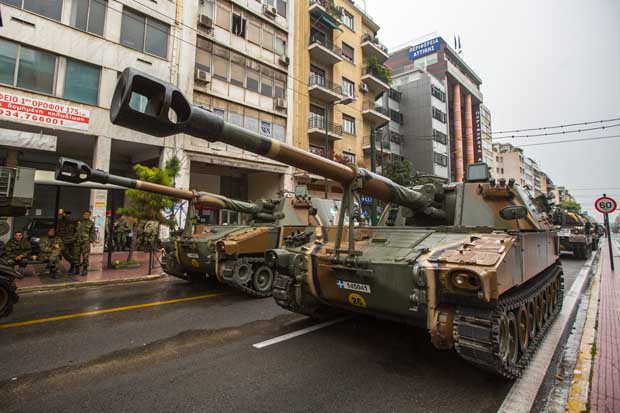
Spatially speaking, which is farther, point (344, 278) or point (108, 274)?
point (108, 274)

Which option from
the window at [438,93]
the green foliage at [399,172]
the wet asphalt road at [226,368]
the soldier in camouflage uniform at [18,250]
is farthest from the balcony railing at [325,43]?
the wet asphalt road at [226,368]

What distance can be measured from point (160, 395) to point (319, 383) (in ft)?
4.63

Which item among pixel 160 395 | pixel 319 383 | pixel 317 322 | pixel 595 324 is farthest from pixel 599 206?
pixel 160 395

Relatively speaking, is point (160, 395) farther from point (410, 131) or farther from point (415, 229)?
point (410, 131)

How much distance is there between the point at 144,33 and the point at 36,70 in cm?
475

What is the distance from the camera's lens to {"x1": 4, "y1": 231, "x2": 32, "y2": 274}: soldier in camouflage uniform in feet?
27.5

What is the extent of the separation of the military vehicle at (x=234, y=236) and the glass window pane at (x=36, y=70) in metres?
9.41

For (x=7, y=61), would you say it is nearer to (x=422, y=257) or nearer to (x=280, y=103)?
(x=280, y=103)

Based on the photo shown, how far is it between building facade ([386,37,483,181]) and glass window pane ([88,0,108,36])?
35.6 meters

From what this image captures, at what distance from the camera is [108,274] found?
952cm

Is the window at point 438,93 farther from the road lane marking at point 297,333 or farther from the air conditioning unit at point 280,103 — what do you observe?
the road lane marking at point 297,333

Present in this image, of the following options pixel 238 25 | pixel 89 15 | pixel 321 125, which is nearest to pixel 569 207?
pixel 321 125

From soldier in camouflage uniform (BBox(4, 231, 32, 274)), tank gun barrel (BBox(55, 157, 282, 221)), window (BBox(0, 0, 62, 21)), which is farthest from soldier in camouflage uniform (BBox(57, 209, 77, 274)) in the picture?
window (BBox(0, 0, 62, 21))

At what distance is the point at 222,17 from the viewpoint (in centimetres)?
1839
